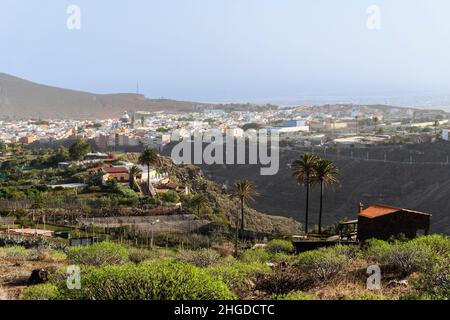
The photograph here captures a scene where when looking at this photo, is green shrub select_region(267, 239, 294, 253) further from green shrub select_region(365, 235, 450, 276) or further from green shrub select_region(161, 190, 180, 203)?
green shrub select_region(161, 190, 180, 203)

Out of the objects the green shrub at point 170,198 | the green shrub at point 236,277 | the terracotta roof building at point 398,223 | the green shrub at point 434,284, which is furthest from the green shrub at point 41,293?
the green shrub at point 170,198

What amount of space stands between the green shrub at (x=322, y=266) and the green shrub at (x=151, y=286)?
2.64 metres

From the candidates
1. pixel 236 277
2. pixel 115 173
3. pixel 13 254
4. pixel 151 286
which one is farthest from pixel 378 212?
pixel 115 173

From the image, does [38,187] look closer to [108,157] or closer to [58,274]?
[108,157]

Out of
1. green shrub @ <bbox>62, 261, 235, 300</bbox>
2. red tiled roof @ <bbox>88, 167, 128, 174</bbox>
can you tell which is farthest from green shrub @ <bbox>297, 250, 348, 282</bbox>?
red tiled roof @ <bbox>88, 167, 128, 174</bbox>

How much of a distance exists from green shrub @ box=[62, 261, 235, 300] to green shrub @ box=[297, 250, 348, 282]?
8.67 ft

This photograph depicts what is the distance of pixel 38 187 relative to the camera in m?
35.7

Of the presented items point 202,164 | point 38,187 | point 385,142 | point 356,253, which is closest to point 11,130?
point 202,164

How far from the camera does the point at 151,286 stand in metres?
6.80

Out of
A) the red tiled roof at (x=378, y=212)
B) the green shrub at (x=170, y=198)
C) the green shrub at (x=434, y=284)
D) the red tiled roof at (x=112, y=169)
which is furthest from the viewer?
the red tiled roof at (x=112, y=169)

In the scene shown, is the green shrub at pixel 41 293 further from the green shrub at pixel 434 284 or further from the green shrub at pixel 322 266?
the green shrub at pixel 434 284

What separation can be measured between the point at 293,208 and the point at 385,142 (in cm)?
2283

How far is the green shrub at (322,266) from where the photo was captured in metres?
9.27

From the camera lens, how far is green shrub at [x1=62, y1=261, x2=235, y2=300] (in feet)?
21.9
